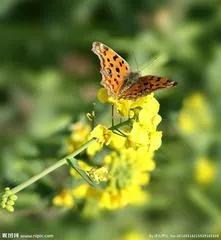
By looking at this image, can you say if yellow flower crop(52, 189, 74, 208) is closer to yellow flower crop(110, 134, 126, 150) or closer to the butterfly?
yellow flower crop(110, 134, 126, 150)

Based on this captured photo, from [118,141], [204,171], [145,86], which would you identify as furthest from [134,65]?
[145,86]

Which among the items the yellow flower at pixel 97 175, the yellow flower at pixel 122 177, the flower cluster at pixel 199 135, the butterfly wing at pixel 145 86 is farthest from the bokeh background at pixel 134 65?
the butterfly wing at pixel 145 86

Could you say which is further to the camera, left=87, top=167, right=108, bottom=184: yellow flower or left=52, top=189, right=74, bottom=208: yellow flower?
left=52, top=189, right=74, bottom=208: yellow flower

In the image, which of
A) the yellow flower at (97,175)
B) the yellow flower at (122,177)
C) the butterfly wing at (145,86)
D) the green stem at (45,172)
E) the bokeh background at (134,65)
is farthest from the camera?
the bokeh background at (134,65)

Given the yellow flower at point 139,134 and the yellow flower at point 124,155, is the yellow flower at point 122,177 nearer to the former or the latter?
the yellow flower at point 124,155

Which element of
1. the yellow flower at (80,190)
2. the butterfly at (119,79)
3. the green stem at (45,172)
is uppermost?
the yellow flower at (80,190)

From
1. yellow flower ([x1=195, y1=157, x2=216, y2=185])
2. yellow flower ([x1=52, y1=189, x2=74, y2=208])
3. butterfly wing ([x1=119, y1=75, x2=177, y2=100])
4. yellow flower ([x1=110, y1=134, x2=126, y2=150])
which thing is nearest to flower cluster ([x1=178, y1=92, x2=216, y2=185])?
yellow flower ([x1=195, y1=157, x2=216, y2=185])

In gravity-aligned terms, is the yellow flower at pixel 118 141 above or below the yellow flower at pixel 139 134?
above

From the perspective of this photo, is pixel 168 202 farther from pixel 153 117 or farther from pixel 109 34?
pixel 153 117
